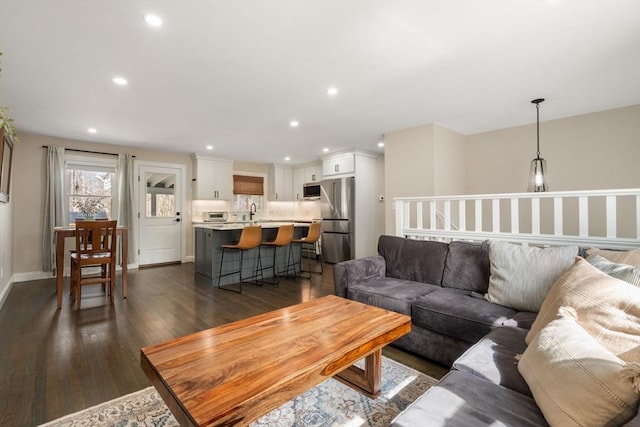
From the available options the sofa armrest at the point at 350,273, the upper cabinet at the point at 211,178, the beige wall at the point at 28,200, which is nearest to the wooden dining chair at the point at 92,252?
the beige wall at the point at 28,200

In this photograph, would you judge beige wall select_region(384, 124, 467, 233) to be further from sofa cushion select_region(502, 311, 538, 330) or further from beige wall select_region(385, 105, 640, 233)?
sofa cushion select_region(502, 311, 538, 330)

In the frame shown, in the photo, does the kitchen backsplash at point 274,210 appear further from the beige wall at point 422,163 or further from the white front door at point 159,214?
the beige wall at point 422,163

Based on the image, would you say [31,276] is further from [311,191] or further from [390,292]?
[390,292]

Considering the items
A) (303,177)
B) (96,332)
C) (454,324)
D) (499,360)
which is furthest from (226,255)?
(499,360)

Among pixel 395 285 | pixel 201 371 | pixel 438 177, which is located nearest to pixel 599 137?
pixel 438 177

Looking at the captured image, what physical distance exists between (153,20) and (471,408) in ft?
9.07

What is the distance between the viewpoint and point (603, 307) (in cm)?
118

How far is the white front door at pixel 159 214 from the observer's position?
6.01 metres

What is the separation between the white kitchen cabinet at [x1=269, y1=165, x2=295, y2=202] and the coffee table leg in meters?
6.26

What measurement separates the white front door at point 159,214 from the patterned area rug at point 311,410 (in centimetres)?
488

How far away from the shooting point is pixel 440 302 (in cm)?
214

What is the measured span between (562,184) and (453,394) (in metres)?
4.63

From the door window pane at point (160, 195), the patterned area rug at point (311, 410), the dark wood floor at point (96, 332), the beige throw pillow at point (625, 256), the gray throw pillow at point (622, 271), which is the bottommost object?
the patterned area rug at point (311, 410)

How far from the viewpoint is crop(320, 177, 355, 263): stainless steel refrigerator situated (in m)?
6.05
